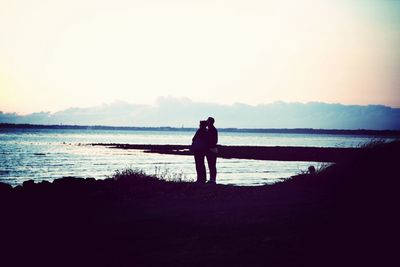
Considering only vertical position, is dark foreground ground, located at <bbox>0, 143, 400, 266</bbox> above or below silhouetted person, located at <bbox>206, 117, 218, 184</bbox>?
below

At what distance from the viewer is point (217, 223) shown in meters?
9.56

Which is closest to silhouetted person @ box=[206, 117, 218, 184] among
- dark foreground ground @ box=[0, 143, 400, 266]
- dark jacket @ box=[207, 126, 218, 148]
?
dark jacket @ box=[207, 126, 218, 148]

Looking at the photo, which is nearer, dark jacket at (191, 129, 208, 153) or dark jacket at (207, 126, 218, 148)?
dark jacket at (207, 126, 218, 148)

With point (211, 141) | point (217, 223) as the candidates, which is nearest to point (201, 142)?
point (211, 141)

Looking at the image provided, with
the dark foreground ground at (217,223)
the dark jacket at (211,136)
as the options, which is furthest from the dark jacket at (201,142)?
the dark foreground ground at (217,223)

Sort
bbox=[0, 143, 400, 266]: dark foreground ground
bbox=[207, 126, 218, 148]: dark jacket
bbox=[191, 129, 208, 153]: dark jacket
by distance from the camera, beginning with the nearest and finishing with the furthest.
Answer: bbox=[0, 143, 400, 266]: dark foreground ground < bbox=[207, 126, 218, 148]: dark jacket < bbox=[191, 129, 208, 153]: dark jacket

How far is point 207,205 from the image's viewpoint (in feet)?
40.8

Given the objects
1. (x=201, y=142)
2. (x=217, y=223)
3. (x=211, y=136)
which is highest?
(x=211, y=136)

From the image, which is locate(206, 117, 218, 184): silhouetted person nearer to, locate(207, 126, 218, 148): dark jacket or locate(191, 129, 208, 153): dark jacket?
locate(207, 126, 218, 148): dark jacket

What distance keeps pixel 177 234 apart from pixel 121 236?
3.54 ft

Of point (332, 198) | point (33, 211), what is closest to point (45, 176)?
point (33, 211)

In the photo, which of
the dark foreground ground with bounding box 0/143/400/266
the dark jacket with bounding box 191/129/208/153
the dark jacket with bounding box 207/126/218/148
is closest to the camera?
the dark foreground ground with bounding box 0/143/400/266

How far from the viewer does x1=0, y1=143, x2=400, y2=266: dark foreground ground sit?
718 centimetres

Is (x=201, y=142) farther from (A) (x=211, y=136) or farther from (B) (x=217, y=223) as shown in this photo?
(B) (x=217, y=223)
